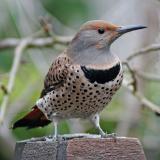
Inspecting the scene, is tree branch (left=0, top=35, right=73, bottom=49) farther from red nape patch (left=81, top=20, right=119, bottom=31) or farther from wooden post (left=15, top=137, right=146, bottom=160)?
wooden post (left=15, top=137, right=146, bottom=160)

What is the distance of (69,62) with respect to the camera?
12.0ft

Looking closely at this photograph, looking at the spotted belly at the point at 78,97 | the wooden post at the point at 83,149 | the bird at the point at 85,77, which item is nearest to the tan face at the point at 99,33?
the bird at the point at 85,77

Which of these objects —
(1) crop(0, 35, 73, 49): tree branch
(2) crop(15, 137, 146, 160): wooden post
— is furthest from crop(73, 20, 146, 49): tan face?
(1) crop(0, 35, 73, 49): tree branch

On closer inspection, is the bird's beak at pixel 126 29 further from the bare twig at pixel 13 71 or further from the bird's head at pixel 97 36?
the bare twig at pixel 13 71

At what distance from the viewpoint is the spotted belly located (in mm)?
3588

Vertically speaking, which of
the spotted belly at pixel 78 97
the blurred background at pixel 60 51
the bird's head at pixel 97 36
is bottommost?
the blurred background at pixel 60 51

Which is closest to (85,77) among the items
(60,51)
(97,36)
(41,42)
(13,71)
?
(97,36)

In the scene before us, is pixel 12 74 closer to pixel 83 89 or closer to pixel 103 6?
pixel 83 89

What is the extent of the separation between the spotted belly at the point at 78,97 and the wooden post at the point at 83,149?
0.72 m

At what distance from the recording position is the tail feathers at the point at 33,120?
12.6 feet

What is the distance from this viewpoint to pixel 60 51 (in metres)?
5.82

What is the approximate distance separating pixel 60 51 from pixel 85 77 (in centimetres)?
228

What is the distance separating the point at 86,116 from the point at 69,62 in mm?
338

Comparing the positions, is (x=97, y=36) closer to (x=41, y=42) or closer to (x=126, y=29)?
(x=126, y=29)
